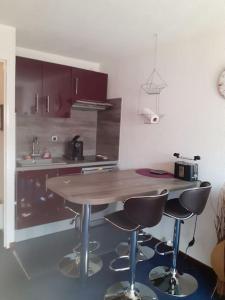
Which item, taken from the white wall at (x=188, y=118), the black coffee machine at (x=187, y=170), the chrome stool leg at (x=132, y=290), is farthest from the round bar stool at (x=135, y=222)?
the white wall at (x=188, y=118)

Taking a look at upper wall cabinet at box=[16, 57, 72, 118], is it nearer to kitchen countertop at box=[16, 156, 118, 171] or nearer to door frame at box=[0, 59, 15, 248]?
door frame at box=[0, 59, 15, 248]

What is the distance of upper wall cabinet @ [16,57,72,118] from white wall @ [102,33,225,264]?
88 cm

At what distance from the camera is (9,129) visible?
260cm

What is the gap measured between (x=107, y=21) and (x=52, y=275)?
94.4 inches

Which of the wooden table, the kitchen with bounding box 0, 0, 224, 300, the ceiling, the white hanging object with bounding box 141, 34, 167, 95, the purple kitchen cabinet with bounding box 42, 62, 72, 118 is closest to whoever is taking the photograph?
the wooden table

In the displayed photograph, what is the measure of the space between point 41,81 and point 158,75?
1439mm

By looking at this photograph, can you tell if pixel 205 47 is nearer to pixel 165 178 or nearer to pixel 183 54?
pixel 183 54

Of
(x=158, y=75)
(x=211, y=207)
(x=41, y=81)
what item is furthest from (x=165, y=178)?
(x=41, y=81)

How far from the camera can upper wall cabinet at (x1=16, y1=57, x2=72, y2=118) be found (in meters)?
2.90

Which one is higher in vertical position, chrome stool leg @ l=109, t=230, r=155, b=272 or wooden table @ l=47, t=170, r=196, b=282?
wooden table @ l=47, t=170, r=196, b=282

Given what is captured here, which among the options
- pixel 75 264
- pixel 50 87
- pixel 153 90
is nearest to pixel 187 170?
pixel 153 90

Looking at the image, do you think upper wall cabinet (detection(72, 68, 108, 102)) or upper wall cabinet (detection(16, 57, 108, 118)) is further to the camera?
upper wall cabinet (detection(72, 68, 108, 102))

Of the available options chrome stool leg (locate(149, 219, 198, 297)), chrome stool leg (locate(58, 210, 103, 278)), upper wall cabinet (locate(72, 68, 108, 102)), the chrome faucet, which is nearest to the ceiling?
upper wall cabinet (locate(72, 68, 108, 102))

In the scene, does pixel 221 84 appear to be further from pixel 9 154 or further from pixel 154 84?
pixel 9 154
